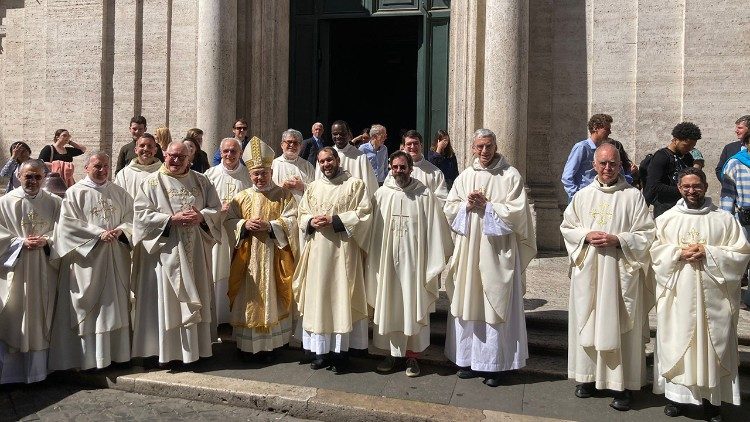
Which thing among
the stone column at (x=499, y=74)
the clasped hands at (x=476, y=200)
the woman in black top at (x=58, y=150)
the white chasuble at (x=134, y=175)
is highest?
the stone column at (x=499, y=74)

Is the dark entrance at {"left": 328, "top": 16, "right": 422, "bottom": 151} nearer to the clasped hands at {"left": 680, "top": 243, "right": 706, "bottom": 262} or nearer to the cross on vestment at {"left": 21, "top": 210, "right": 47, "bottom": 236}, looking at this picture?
the cross on vestment at {"left": 21, "top": 210, "right": 47, "bottom": 236}

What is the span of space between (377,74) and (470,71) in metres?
8.33

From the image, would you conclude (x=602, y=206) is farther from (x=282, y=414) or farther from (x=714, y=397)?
(x=282, y=414)

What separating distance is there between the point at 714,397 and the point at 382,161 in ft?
15.1

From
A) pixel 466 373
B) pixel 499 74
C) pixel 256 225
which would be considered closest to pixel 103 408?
pixel 256 225

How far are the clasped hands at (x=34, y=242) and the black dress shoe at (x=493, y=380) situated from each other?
375 cm

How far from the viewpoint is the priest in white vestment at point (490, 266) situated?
16.9 ft

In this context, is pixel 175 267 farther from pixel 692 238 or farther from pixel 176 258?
pixel 692 238

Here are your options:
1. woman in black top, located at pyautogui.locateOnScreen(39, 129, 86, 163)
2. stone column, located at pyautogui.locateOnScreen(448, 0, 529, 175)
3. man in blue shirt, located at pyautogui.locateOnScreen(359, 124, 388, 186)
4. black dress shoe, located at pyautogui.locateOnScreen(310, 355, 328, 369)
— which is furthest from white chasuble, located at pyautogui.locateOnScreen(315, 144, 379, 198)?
woman in black top, located at pyautogui.locateOnScreen(39, 129, 86, 163)

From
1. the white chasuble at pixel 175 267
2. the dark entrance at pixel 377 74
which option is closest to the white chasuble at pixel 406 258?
the white chasuble at pixel 175 267

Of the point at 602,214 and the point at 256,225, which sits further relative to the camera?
the point at 256,225

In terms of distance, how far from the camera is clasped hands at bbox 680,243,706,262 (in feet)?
14.5

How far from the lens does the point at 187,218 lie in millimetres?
5309

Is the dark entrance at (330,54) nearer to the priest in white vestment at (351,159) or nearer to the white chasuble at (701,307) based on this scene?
the priest in white vestment at (351,159)
